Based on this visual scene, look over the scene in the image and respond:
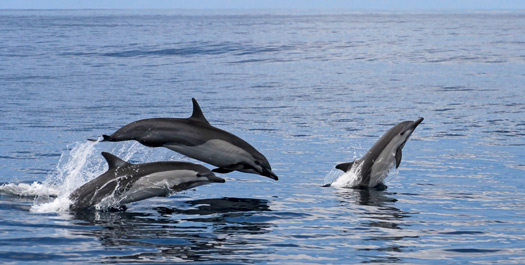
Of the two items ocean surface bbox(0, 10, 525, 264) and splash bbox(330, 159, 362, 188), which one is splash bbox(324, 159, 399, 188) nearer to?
splash bbox(330, 159, 362, 188)

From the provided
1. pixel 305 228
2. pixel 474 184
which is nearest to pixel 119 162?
pixel 305 228

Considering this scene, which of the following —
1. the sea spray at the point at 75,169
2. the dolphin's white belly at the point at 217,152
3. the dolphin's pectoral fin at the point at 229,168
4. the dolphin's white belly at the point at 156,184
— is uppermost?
the dolphin's white belly at the point at 217,152

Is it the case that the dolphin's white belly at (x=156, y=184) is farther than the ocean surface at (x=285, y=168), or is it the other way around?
the dolphin's white belly at (x=156, y=184)

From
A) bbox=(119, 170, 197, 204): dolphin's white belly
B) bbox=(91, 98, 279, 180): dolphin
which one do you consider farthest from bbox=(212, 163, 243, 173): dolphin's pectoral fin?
bbox=(119, 170, 197, 204): dolphin's white belly

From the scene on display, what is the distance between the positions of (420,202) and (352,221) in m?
1.66

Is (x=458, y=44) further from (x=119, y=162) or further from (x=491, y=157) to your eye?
(x=119, y=162)

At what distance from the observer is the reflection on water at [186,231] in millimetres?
8484

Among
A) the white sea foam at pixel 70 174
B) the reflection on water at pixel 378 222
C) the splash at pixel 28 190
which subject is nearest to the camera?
the reflection on water at pixel 378 222

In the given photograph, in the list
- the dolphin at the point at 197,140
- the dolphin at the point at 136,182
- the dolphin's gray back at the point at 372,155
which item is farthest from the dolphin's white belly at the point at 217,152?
the dolphin's gray back at the point at 372,155

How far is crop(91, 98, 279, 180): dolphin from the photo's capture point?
1071 centimetres

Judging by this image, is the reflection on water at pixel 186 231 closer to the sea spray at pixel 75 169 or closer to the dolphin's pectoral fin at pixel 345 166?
the sea spray at pixel 75 169

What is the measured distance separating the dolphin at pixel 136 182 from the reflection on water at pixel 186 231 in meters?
0.20

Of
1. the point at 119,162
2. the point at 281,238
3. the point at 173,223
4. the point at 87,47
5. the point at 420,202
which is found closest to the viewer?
the point at 281,238

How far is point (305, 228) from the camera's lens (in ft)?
32.1
